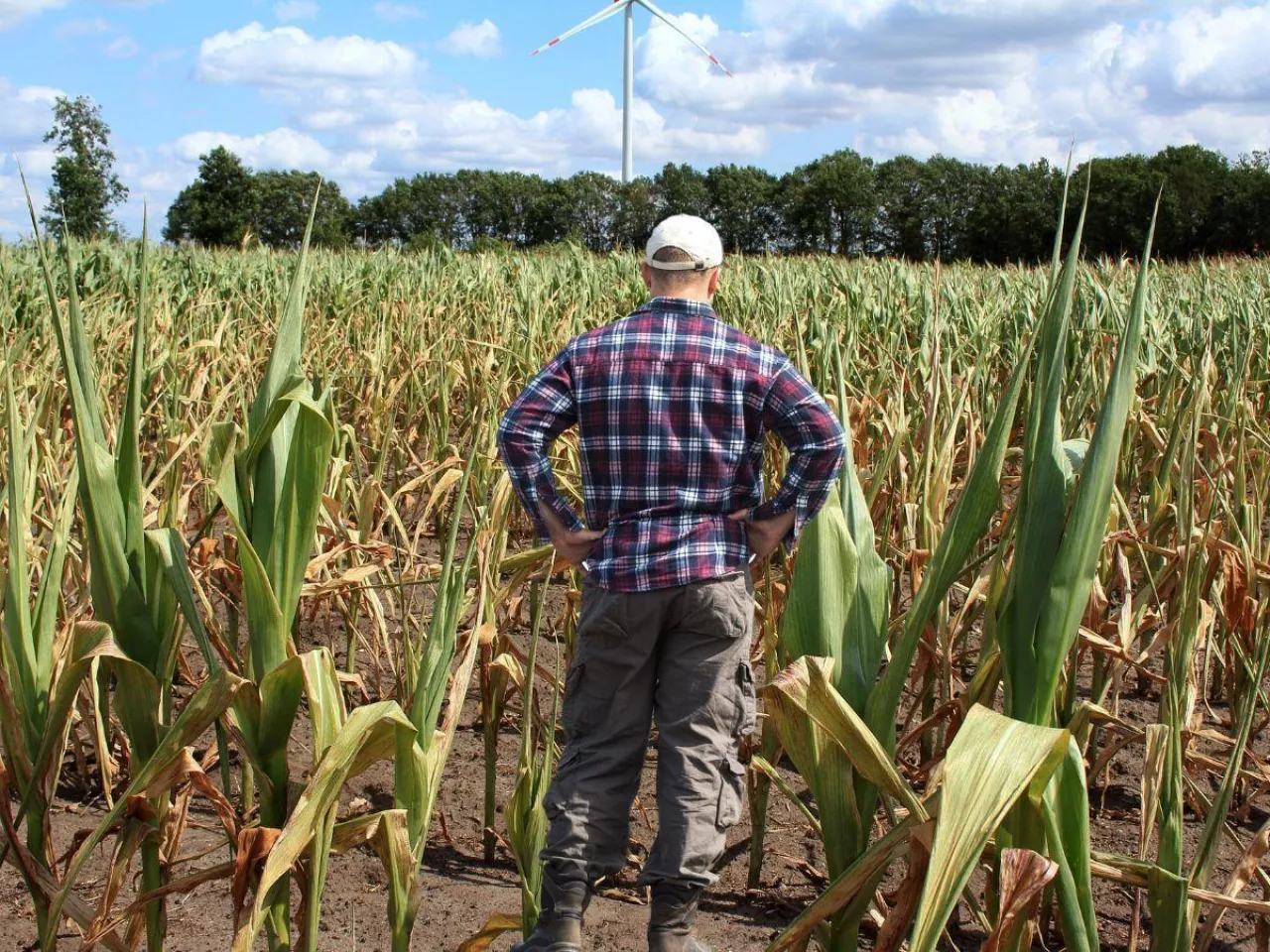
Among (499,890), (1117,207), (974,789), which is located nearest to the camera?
(974,789)

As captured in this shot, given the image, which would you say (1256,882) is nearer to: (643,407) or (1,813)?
(643,407)

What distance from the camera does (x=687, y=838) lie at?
84.7 inches

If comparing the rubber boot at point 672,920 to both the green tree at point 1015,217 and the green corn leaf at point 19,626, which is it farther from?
the green tree at point 1015,217

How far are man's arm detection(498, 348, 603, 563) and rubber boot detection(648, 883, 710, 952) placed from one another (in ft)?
2.03

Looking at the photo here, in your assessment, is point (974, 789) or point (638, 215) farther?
point (638, 215)

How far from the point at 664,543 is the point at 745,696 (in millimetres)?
352

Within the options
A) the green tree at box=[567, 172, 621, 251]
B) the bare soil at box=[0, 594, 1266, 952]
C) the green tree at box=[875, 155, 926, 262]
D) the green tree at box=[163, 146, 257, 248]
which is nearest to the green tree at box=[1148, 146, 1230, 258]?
the green tree at box=[875, 155, 926, 262]

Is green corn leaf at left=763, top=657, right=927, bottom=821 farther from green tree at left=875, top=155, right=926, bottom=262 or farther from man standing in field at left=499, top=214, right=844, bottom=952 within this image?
green tree at left=875, top=155, right=926, bottom=262

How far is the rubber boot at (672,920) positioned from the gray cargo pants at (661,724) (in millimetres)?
25

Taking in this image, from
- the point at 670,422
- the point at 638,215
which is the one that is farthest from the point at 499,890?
the point at 638,215

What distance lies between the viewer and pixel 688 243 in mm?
2150

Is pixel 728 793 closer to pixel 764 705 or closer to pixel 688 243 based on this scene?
pixel 764 705

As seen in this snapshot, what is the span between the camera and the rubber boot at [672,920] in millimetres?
2111

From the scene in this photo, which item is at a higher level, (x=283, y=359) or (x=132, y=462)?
(x=283, y=359)
